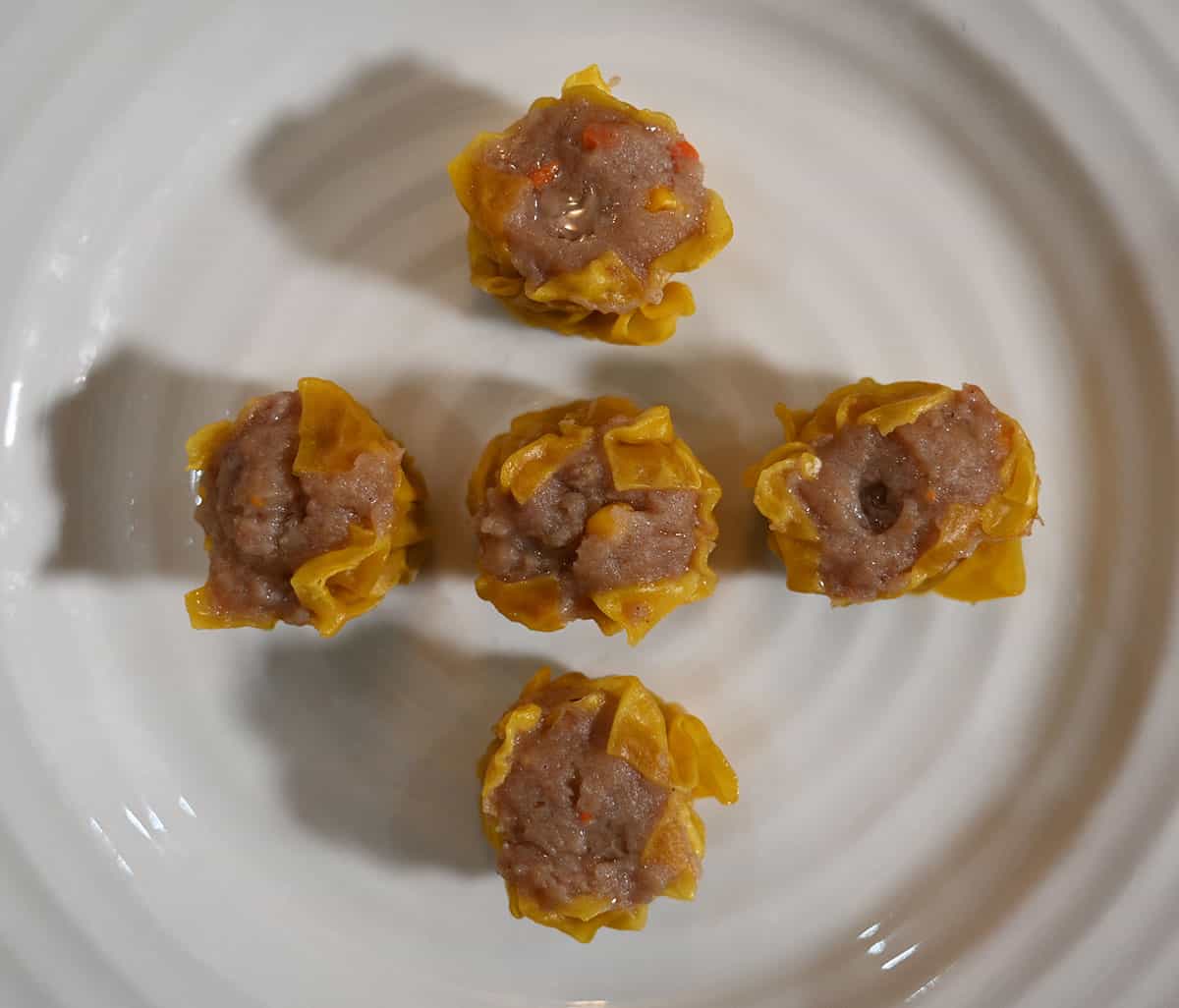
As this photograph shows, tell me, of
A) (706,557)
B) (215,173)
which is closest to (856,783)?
(706,557)

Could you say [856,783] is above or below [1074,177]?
below

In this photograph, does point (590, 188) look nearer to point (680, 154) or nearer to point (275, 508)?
point (680, 154)

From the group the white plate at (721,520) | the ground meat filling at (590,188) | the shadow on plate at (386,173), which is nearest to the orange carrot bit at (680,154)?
the ground meat filling at (590,188)

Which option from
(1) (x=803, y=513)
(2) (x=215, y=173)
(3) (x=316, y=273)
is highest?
(2) (x=215, y=173)

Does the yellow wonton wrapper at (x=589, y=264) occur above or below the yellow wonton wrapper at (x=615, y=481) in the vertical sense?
above

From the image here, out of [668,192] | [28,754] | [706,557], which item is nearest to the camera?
[668,192]

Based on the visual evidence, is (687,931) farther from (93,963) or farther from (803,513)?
(93,963)

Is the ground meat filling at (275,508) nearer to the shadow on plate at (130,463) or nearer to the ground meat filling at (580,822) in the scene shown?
the shadow on plate at (130,463)
